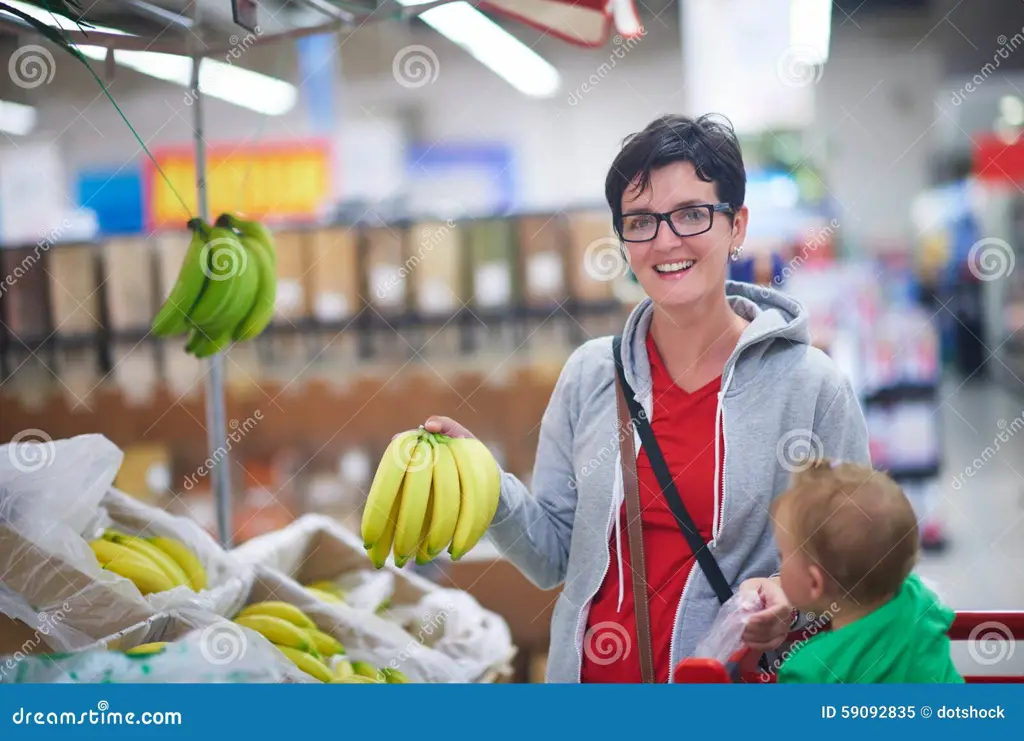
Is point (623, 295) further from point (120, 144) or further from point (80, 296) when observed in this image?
point (120, 144)

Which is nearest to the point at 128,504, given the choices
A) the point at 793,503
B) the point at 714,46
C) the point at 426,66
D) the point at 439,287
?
the point at 793,503

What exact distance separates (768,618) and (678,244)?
0.59 meters

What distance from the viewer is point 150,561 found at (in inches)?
78.4

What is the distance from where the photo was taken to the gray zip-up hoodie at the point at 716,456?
1567 mm

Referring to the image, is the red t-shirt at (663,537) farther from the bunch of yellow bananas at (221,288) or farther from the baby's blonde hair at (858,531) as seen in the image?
the bunch of yellow bananas at (221,288)

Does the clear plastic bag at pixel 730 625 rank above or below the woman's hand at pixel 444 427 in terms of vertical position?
below

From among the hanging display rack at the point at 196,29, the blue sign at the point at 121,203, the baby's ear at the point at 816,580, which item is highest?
the blue sign at the point at 121,203

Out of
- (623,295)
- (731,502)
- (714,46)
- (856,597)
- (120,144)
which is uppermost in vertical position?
(120,144)

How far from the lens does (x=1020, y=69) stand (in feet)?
27.2

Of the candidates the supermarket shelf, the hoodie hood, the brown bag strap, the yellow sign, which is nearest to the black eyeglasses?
the hoodie hood

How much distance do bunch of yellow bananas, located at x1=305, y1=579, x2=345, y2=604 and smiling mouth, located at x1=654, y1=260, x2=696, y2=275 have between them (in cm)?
122

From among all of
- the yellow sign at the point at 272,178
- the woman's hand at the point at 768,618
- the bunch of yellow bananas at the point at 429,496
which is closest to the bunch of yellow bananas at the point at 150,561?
the bunch of yellow bananas at the point at 429,496

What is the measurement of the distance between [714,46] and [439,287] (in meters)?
1.60

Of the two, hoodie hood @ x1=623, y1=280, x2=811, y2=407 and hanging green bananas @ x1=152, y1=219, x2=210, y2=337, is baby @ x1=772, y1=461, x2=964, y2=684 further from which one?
hanging green bananas @ x1=152, y1=219, x2=210, y2=337
